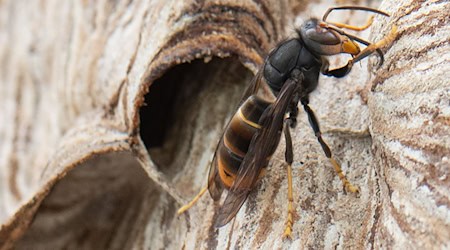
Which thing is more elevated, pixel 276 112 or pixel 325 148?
pixel 276 112

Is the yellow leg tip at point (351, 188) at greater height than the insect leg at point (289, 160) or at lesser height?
lesser

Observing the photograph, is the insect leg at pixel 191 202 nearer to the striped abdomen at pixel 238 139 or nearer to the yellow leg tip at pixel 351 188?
the striped abdomen at pixel 238 139

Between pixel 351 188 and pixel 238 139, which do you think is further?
pixel 238 139

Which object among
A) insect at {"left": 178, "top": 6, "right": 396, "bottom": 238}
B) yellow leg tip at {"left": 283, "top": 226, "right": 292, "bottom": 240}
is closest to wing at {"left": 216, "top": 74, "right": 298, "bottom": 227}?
insect at {"left": 178, "top": 6, "right": 396, "bottom": 238}

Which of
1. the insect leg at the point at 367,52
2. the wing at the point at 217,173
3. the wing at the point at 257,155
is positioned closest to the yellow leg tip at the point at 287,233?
the wing at the point at 257,155

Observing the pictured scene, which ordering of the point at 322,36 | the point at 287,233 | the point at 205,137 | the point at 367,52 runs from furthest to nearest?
the point at 205,137 < the point at 322,36 < the point at 367,52 < the point at 287,233

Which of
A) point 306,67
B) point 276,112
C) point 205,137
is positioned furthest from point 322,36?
point 205,137

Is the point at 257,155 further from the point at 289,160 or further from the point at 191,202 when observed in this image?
the point at 191,202
